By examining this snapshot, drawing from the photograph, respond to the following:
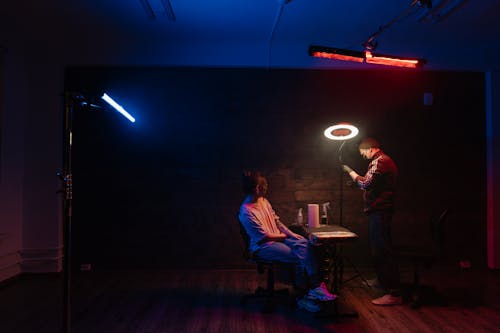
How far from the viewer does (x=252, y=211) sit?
3.76 meters

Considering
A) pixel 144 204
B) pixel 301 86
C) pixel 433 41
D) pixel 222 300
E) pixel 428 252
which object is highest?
pixel 433 41

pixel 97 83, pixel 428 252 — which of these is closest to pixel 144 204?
pixel 97 83

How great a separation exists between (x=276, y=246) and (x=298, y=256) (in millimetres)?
245

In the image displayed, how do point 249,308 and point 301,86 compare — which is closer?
point 249,308

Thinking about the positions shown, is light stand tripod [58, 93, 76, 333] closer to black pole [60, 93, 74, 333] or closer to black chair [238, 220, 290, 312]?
black pole [60, 93, 74, 333]

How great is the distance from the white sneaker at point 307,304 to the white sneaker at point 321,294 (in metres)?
0.08

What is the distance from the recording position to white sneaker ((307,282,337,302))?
3451 millimetres

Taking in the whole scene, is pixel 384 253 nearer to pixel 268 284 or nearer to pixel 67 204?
pixel 268 284

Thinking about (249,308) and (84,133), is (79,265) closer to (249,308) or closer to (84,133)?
(84,133)

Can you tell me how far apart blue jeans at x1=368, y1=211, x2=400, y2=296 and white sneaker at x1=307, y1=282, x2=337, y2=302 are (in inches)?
33.5

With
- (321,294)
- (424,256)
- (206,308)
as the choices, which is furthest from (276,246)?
(424,256)

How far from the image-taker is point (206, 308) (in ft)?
12.2

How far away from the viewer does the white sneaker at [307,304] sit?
3.52m

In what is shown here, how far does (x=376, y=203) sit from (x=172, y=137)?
2962mm
